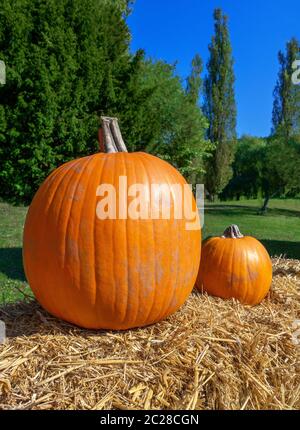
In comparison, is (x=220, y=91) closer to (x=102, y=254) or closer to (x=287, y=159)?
(x=287, y=159)

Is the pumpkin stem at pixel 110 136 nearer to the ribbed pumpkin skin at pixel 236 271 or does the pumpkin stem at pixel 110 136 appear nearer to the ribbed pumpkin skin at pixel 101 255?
the ribbed pumpkin skin at pixel 101 255

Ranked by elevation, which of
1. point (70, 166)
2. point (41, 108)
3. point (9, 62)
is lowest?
point (70, 166)

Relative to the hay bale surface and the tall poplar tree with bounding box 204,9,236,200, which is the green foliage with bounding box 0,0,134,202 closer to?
the hay bale surface

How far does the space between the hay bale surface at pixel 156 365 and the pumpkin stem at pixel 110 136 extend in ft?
3.44

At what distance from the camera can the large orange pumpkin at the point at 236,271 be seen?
2861 mm

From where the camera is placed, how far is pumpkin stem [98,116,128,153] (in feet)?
7.42

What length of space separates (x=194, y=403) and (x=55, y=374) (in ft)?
1.95

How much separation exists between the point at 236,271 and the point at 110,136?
1369 mm

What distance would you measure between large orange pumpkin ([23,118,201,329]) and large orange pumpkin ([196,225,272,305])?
804mm

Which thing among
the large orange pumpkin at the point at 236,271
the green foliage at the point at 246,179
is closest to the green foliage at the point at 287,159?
the green foliage at the point at 246,179

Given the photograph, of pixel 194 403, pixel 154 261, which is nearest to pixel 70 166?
pixel 154 261

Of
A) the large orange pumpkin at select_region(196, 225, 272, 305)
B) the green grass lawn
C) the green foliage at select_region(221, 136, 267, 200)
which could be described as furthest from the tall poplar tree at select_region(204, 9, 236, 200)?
the large orange pumpkin at select_region(196, 225, 272, 305)

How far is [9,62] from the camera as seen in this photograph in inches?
482

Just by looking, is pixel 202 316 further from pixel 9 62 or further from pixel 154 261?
pixel 9 62
